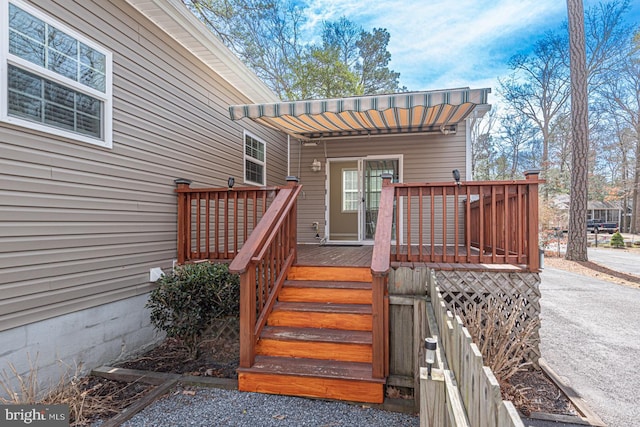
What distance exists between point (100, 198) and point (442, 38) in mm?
14483

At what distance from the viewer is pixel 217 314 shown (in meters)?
3.65

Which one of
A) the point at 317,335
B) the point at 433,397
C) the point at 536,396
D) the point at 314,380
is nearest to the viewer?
the point at 433,397

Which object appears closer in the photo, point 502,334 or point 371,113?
point 502,334

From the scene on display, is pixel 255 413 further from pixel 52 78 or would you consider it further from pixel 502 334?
pixel 52 78

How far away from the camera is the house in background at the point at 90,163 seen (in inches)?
107

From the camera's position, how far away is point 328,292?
3623 millimetres

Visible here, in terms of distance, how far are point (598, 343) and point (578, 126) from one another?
26.1 feet

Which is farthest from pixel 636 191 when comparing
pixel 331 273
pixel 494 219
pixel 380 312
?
pixel 380 312

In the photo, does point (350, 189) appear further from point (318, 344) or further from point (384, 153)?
point (318, 344)

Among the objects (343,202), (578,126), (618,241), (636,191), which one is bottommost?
(618,241)

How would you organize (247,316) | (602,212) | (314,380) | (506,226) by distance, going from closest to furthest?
(314,380)
(247,316)
(506,226)
(602,212)

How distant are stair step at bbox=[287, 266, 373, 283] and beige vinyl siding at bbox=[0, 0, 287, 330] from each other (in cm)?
176

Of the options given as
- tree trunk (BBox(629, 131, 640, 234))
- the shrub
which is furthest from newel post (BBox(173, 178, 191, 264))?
tree trunk (BBox(629, 131, 640, 234))

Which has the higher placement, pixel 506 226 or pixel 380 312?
pixel 506 226
